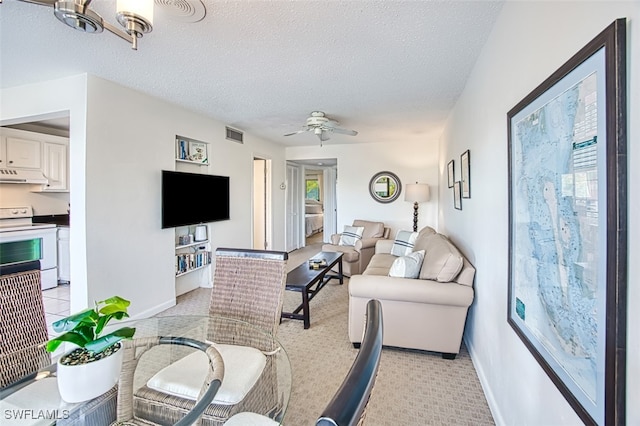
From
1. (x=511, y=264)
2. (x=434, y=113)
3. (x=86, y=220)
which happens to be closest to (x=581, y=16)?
(x=511, y=264)

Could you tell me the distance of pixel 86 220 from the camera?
2.68 metres

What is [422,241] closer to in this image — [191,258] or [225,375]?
[225,375]

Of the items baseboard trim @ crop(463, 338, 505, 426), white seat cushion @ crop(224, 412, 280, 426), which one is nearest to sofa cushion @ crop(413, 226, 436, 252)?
baseboard trim @ crop(463, 338, 505, 426)

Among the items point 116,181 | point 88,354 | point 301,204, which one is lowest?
point 88,354

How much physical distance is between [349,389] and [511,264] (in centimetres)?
138

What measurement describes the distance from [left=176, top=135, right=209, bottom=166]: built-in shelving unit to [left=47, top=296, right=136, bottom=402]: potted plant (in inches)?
123

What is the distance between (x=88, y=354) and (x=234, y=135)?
4.14 metres

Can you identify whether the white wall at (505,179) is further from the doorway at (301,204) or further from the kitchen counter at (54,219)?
the kitchen counter at (54,219)

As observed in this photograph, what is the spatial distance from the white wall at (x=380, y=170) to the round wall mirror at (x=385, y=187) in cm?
8

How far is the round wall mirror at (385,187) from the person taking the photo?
5.99m

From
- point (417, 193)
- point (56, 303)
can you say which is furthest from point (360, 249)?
point (56, 303)

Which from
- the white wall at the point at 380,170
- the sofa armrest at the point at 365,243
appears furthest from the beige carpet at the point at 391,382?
the white wall at the point at 380,170

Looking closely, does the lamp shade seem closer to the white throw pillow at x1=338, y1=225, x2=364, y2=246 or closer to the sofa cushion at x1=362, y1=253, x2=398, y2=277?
the white throw pillow at x1=338, y1=225, x2=364, y2=246

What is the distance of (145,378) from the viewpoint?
6.21ft
